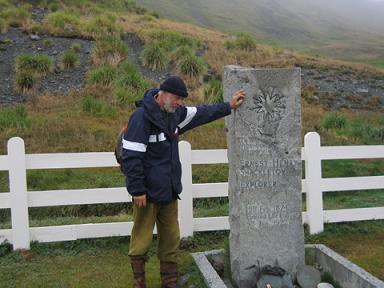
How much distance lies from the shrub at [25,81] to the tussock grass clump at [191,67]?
18.0 feet

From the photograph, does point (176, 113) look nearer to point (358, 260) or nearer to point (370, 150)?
point (358, 260)

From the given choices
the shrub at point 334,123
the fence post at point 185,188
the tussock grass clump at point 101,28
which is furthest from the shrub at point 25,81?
the fence post at point 185,188

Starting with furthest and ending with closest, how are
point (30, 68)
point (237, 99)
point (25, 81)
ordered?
point (30, 68) → point (25, 81) → point (237, 99)

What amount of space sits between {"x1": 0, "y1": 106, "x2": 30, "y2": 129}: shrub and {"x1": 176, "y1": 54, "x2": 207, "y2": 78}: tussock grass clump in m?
7.66

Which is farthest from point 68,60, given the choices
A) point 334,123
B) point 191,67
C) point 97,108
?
point 334,123

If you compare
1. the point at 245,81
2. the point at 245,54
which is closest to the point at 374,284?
the point at 245,81

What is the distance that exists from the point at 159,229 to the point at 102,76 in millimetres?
12247

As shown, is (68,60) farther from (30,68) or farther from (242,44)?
(242,44)

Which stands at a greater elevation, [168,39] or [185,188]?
[168,39]

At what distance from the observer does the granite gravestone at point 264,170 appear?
5.73 m

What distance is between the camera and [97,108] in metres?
14.4

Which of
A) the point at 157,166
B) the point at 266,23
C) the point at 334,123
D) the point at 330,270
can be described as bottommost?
the point at 330,270

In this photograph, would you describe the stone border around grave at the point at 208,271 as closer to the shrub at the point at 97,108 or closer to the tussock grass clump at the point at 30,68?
the shrub at the point at 97,108

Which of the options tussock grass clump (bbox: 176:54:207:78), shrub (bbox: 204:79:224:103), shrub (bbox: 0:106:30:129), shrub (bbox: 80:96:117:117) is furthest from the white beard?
tussock grass clump (bbox: 176:54:207:78)
